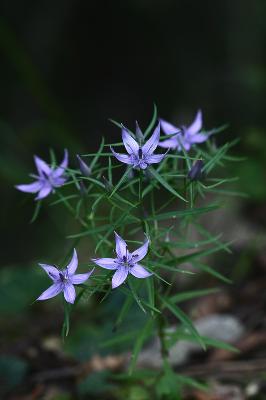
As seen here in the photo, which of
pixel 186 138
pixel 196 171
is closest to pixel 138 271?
pixel 196 171

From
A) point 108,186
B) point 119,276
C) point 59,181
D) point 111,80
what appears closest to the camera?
point 119,276

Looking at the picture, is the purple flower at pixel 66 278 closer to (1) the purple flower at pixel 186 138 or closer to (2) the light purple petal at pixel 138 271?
(2) the light purple petal at pixel 138 271

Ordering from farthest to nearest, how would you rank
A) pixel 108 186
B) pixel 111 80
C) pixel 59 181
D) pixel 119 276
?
pixel 111 80 → pixel 59 181 → pixel 108 186 → pixel 119 276

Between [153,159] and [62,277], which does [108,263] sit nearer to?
[62,277]

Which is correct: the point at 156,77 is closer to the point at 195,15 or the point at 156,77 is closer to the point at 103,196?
the point at 195,15

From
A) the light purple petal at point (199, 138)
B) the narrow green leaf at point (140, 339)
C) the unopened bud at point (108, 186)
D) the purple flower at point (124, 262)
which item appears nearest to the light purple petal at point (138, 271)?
the purple flower at point (124, 262)

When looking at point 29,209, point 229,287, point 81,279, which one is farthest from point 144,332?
point 29,209

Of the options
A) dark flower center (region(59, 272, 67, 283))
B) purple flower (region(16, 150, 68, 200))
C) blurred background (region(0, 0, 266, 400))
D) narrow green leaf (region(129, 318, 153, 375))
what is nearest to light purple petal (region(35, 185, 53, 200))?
purple flower (region(16, 150, 68, 200))
